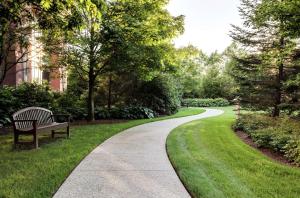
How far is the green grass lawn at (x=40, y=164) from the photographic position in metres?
4.16

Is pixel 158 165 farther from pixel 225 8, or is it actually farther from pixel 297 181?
pixel 225 8

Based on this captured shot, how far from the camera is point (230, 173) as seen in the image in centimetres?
517

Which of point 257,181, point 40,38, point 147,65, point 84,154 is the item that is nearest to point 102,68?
point 147,65

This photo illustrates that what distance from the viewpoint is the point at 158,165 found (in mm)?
5699

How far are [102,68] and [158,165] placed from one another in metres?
8.48

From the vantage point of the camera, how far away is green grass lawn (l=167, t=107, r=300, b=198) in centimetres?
423

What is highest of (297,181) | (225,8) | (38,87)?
(225,8)

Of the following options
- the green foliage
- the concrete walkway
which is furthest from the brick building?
the concrete walkway

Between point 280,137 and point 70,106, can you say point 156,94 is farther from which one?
point 280,137

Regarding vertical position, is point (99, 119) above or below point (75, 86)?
below

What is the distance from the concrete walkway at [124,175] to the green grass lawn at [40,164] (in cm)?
21

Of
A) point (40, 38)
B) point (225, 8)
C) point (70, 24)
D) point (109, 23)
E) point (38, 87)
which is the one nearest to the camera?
point (70, 24)

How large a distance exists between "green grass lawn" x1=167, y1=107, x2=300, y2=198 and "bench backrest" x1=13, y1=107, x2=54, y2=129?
13.9 feet

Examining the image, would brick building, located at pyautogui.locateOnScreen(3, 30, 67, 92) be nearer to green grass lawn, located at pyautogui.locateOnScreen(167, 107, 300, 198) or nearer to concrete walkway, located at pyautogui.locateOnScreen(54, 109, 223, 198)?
concrete walkway, located at pyautogui.locateOnScreen(54, 109, 223, 198)
